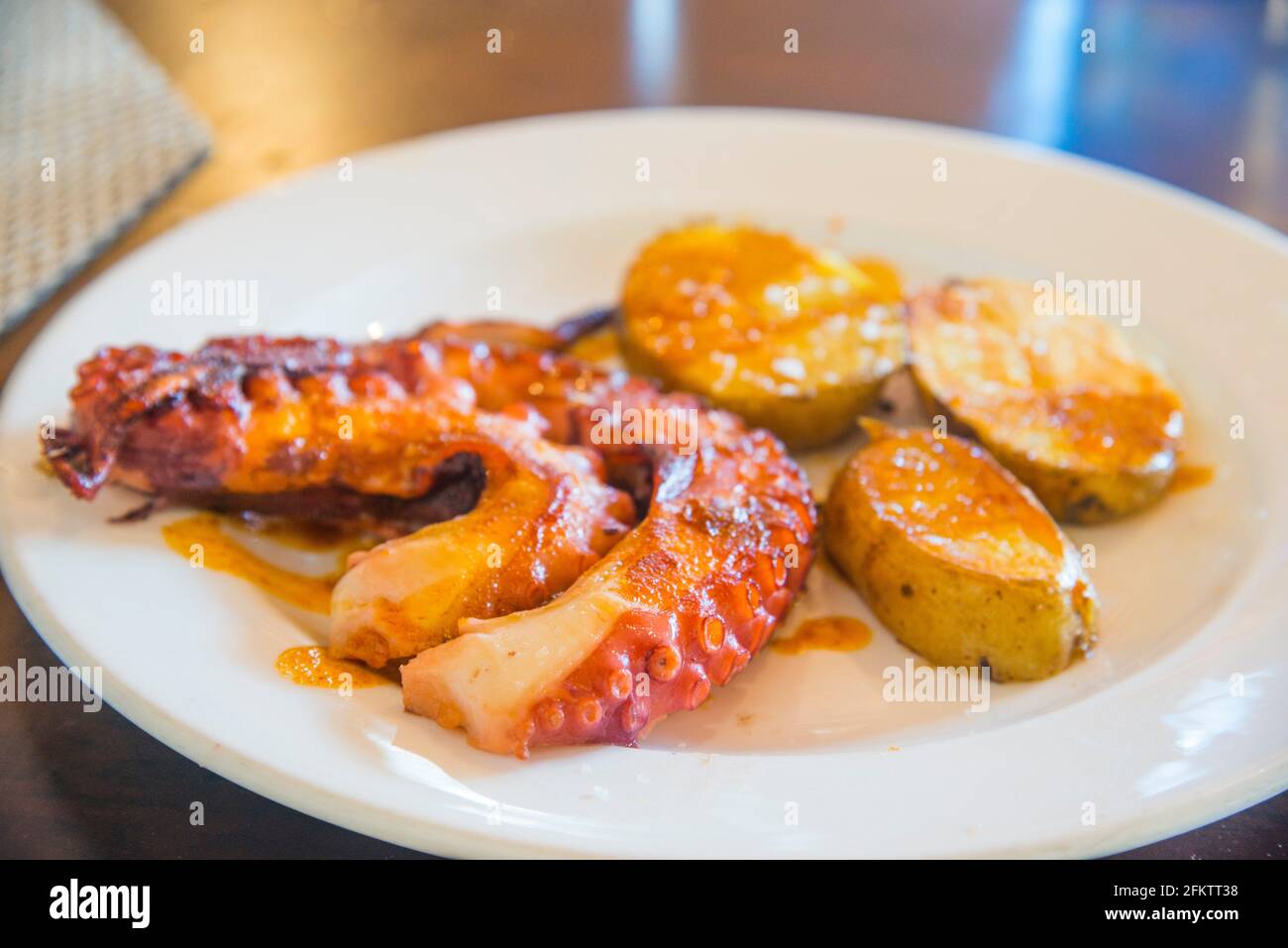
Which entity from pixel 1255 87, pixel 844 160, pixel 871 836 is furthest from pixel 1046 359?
pixel 1255 87

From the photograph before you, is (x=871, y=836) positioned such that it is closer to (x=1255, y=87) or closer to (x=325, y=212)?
(x=325, y=212)

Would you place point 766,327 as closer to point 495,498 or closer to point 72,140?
point 495,498

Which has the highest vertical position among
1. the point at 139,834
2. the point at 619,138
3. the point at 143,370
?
the point at 619,138

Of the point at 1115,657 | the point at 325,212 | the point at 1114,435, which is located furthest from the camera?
the point at 325,212

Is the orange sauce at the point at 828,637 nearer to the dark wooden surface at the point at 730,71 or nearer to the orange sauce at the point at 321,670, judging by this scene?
the orange sauce at the point at 321,670

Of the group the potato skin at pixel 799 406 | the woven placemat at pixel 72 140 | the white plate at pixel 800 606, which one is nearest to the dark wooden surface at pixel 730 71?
the woven placemat at pixel 72 140

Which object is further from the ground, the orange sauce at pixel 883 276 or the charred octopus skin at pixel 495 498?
the orange sauce at pixel 883 276

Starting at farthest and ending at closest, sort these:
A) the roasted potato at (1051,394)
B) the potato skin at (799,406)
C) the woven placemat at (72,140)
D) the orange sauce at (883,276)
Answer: the woven placemat at (72,140) → the orange sauce at (883,276) → the potato skin at (799,406) → the roasted potato at (1051,394)

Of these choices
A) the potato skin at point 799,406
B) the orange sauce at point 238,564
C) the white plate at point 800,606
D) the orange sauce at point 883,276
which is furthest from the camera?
the orange sauce at point 883,276
